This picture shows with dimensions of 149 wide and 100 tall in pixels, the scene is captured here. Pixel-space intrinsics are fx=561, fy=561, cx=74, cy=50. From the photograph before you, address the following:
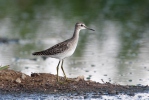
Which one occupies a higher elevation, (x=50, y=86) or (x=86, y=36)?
(x=86, y=36)

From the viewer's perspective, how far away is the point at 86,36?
2409 cm

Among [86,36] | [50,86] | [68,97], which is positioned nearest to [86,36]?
[86,36]

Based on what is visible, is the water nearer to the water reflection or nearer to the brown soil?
the water reflection

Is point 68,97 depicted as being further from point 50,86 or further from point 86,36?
point 86,36

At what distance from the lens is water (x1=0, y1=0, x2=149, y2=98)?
16.9 metres

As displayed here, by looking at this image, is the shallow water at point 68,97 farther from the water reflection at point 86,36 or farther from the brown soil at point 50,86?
the water reflection at point 86,36

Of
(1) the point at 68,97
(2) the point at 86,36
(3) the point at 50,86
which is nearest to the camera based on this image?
(1) the point at 68,97

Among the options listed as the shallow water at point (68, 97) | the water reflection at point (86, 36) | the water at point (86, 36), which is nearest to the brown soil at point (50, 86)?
the shallow water at point (68, 97)

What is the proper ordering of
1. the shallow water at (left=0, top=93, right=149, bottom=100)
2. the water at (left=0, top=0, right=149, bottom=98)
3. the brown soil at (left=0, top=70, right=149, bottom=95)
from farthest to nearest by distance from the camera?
the water at (left=0, top=0, right=149, bottom=98)
the brown soil at (left=0, top=70, right=149, bottom=95)
the shallow water at (left=0, top=93, right=149, bottom=100)

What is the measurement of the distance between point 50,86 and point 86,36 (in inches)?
433

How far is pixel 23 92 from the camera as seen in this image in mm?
12891

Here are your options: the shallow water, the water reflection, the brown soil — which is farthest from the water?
the shallow water

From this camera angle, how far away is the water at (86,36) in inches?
666

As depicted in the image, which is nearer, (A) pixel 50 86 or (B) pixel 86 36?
(A) pixel 50 86
